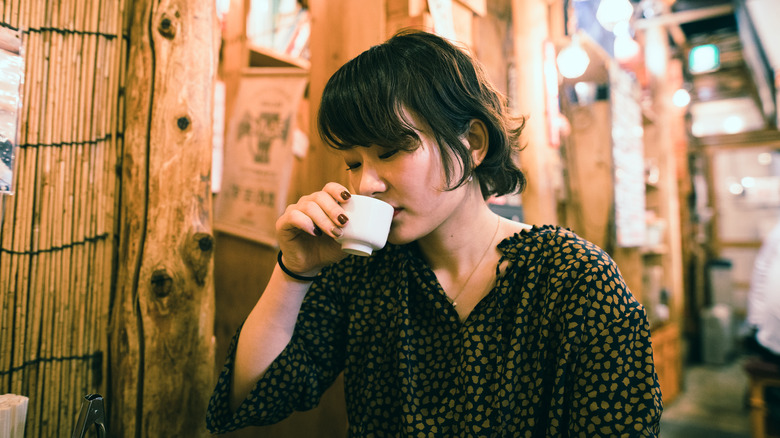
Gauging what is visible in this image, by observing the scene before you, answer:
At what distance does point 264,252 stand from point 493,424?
4.54ft

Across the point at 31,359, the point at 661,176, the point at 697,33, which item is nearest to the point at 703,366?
the point at 661,176

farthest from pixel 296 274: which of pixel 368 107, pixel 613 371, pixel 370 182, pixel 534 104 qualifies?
pixel 534 104

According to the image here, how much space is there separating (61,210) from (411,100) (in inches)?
39.2

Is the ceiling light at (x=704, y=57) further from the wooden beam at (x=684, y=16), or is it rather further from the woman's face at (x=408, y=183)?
the woman's face at (x=408, y=183)

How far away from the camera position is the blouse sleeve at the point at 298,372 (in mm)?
1139

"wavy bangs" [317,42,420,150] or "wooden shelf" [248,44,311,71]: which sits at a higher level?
"wooden shelf" [248,44,311,71]

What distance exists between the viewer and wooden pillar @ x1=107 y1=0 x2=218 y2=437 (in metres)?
1.25

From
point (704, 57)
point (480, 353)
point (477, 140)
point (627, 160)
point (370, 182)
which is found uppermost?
point (704, 57)

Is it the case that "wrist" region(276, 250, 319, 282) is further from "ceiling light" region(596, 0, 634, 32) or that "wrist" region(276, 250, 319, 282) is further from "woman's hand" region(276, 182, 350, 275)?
"ceiling light" region(596, 0, 634, 32)

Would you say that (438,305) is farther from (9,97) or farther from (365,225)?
(9,97)

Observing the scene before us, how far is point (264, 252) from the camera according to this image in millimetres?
2057

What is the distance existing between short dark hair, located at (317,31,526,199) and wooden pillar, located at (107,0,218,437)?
19.2 inches

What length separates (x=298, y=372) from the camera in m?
1.17

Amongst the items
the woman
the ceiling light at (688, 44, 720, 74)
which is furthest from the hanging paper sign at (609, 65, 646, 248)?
the ceiling light at (688, 44, 720, 74)
